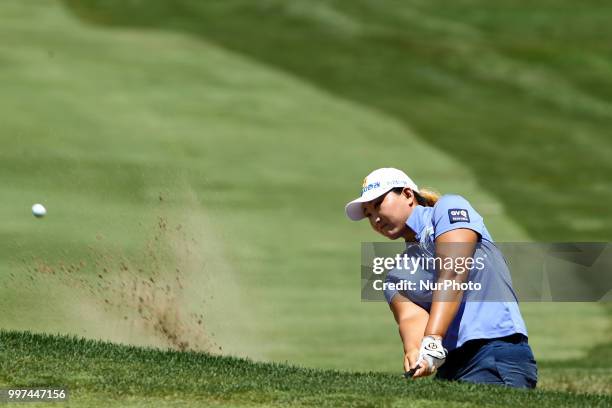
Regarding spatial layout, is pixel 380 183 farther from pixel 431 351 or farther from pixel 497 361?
pixel 497 361

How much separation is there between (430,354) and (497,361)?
0.57 metres

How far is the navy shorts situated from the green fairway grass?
21 centimetres

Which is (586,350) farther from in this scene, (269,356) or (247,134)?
(247,134)

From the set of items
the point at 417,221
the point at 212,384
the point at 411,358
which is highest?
the point at 417,221

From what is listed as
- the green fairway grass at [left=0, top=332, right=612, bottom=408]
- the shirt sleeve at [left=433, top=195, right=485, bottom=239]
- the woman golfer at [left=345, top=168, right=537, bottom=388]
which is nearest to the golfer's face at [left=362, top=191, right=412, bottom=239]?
the woman golfer at [left=345, top=168, right=537, bottom=388]

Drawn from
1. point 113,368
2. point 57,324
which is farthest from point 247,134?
point 113,368

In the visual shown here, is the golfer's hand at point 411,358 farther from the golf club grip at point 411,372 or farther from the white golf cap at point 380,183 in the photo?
the white golf cap at point 380,183

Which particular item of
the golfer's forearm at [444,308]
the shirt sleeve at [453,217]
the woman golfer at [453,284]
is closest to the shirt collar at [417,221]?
the woman golfer at [453,284]

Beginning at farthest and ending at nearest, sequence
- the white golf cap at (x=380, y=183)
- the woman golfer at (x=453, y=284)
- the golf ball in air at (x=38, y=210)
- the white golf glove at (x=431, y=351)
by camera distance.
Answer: the golf ball in air at (x=38, y=210), the white golf cap at (x=380, y=183), the woman golfer at (x=453, y=284), the white golf glove at (x=431, y=351)

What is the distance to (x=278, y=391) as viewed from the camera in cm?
555

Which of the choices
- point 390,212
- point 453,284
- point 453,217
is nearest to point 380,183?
point 390,212

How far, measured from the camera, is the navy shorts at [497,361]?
595 cm

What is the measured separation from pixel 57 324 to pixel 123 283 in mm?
1931

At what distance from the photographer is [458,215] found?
5.71m
